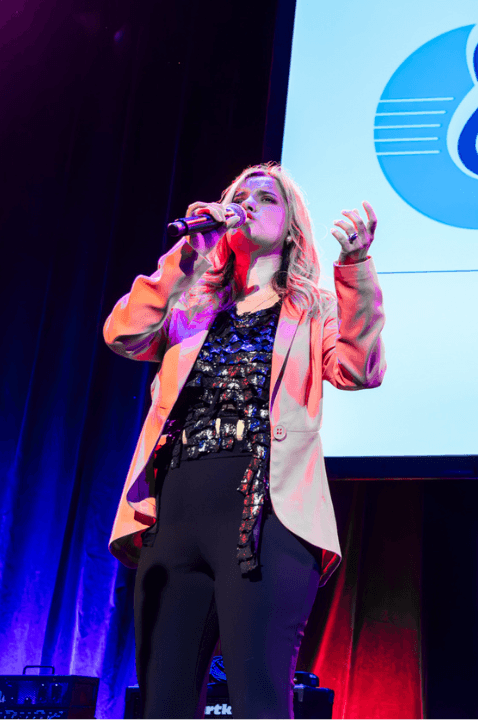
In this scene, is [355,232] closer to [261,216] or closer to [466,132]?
[261,216]

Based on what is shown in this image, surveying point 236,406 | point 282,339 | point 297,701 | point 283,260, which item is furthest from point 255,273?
point 297,701

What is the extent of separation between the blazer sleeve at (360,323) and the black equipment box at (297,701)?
0.92 metres

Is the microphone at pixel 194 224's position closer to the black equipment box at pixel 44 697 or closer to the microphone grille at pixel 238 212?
the microphone grille at pixel 238 212

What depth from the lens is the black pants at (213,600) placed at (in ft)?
3.17

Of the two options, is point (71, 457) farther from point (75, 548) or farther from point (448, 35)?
point (448, 35)

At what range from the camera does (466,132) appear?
7.45 ft

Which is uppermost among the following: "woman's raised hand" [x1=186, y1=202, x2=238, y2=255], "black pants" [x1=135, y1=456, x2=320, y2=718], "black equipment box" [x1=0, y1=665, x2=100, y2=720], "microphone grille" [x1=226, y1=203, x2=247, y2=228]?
"microphone grille" [x1=226, y1=203, x2=247, y2=228]

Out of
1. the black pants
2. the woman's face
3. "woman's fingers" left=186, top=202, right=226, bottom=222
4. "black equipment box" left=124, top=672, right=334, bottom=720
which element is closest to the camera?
the black pants

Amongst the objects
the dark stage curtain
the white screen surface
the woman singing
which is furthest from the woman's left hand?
the dark stage curtain

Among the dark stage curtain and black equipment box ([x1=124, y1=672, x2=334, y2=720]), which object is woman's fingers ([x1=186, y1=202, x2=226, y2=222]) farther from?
the dark stage curtain

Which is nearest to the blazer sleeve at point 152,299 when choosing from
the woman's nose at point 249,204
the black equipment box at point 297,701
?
the woman's nose at point 249,204

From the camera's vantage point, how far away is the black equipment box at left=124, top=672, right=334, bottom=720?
1.68 m

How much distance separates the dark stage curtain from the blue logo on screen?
395 mm

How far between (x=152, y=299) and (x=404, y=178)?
1329 mm
